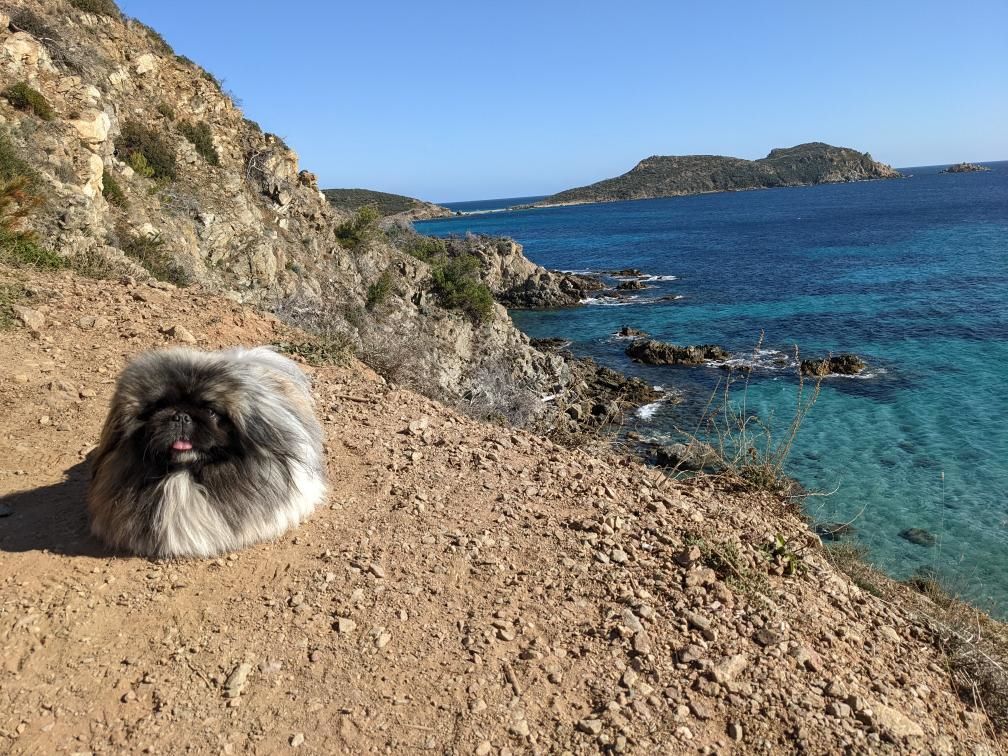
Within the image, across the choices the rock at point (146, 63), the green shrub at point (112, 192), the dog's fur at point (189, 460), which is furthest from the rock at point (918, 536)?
the rock at point (146, 63)

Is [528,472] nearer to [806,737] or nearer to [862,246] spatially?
[806,737]

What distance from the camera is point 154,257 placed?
12.1 m

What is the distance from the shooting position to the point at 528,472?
4.67 m

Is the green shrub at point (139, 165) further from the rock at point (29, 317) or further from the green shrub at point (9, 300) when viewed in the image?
the rock at point (29, 317)

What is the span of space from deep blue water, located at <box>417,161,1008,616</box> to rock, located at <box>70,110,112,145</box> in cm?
1430

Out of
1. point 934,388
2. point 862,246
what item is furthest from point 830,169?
point 934,388

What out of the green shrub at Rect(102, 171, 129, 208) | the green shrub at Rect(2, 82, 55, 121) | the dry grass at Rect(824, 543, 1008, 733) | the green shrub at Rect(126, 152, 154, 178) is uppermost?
the green shrub at Rect(2, 82, 55, 121)

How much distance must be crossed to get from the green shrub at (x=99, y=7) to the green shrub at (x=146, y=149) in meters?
3.20

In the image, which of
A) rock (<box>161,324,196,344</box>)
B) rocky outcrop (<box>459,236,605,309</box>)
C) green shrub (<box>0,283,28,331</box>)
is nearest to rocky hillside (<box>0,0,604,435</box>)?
green shrub (<box>0,283,28,331</box>)

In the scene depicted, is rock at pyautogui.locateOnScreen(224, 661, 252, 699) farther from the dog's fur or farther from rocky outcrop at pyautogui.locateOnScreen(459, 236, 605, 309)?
rocky outcrop at pyautogui.locateOnScreen(459, 236, 605, 309)

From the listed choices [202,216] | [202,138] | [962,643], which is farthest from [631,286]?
[962,643]

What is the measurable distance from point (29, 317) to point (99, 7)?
15.7 m

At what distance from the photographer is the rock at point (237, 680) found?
8.67ft

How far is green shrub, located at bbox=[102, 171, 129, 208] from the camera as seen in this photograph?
12.9 meters
